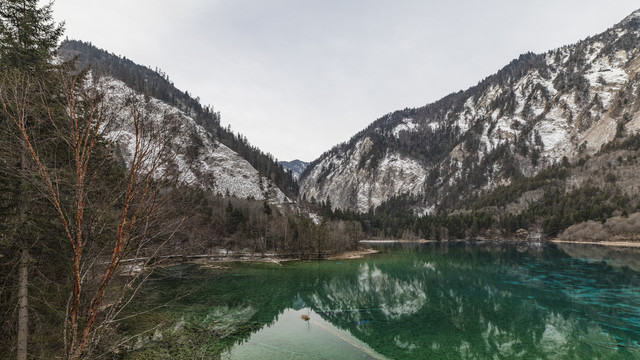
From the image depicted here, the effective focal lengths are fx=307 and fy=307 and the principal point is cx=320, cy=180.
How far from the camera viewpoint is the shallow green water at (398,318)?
19484mm

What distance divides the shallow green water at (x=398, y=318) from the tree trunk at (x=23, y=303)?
3.67m

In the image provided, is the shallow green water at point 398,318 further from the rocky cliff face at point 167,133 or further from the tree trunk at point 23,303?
the tree trunk at point 23,303

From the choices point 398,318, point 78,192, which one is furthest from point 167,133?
point 398,318

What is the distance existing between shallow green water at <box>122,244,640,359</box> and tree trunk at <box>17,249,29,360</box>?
367cm

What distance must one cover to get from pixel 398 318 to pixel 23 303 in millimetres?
25556

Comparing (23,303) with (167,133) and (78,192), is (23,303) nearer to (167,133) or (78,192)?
(78,192)

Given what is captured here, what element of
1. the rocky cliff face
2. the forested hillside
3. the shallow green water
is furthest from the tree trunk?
the rocky cliff face

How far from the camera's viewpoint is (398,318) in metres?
27.2

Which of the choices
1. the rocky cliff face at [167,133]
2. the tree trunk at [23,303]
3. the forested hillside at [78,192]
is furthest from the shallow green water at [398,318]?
the tree trunk at [23,303]

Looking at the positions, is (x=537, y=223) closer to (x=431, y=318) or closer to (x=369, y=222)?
(x=369, y=222)

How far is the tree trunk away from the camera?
8.28 m

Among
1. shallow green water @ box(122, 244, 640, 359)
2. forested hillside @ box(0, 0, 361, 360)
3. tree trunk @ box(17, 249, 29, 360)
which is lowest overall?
shallow green water @ box(122, 244, 640, 359)

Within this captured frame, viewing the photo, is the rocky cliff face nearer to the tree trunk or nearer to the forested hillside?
the forested hillside

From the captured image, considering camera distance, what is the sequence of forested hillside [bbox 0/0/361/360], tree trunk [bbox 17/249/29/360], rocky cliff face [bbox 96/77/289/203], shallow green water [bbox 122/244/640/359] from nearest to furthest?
forested hillside [bbox 0/0/361/360] → rocky cliff face [bbox 96/77/289/203] → tree trunk [bbox 17/249/29/360] → shallow green water [bbox 122/244/640/359]
